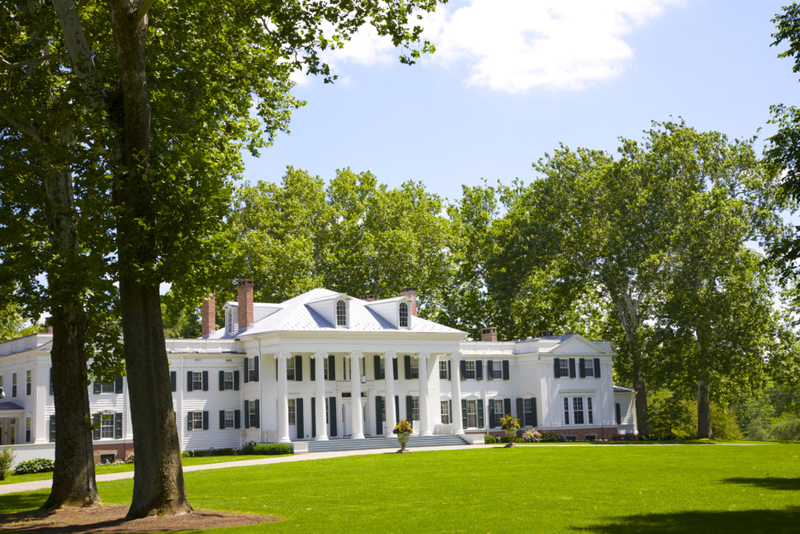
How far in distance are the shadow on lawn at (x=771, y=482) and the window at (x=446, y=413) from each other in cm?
2994

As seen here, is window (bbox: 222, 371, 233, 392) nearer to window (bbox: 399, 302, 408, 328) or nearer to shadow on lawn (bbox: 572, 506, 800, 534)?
window (bbox: 399, 302, 408, 328)

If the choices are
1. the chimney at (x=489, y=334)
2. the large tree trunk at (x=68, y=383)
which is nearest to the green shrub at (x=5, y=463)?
the large tree trunk at (x=68, y=383)

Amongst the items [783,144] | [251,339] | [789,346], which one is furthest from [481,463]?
[789,346]

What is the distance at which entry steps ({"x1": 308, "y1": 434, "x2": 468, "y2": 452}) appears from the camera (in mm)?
42438

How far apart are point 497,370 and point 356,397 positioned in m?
11.3

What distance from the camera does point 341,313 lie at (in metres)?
46.3

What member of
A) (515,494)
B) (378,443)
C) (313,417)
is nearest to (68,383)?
(515,494)

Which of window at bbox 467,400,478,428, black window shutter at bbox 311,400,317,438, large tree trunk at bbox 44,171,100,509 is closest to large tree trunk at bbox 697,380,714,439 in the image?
window at bbox 467,400,478,428

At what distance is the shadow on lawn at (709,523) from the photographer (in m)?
12.4

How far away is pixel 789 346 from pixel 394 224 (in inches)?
1110

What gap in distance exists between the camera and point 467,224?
2483 inches

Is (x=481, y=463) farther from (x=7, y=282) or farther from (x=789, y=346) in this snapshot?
(x=789, y=346)

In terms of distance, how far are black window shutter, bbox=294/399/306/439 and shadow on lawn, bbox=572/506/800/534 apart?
32253 millimetres

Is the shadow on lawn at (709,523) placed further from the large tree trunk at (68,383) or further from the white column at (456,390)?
the white column at (456,390)
